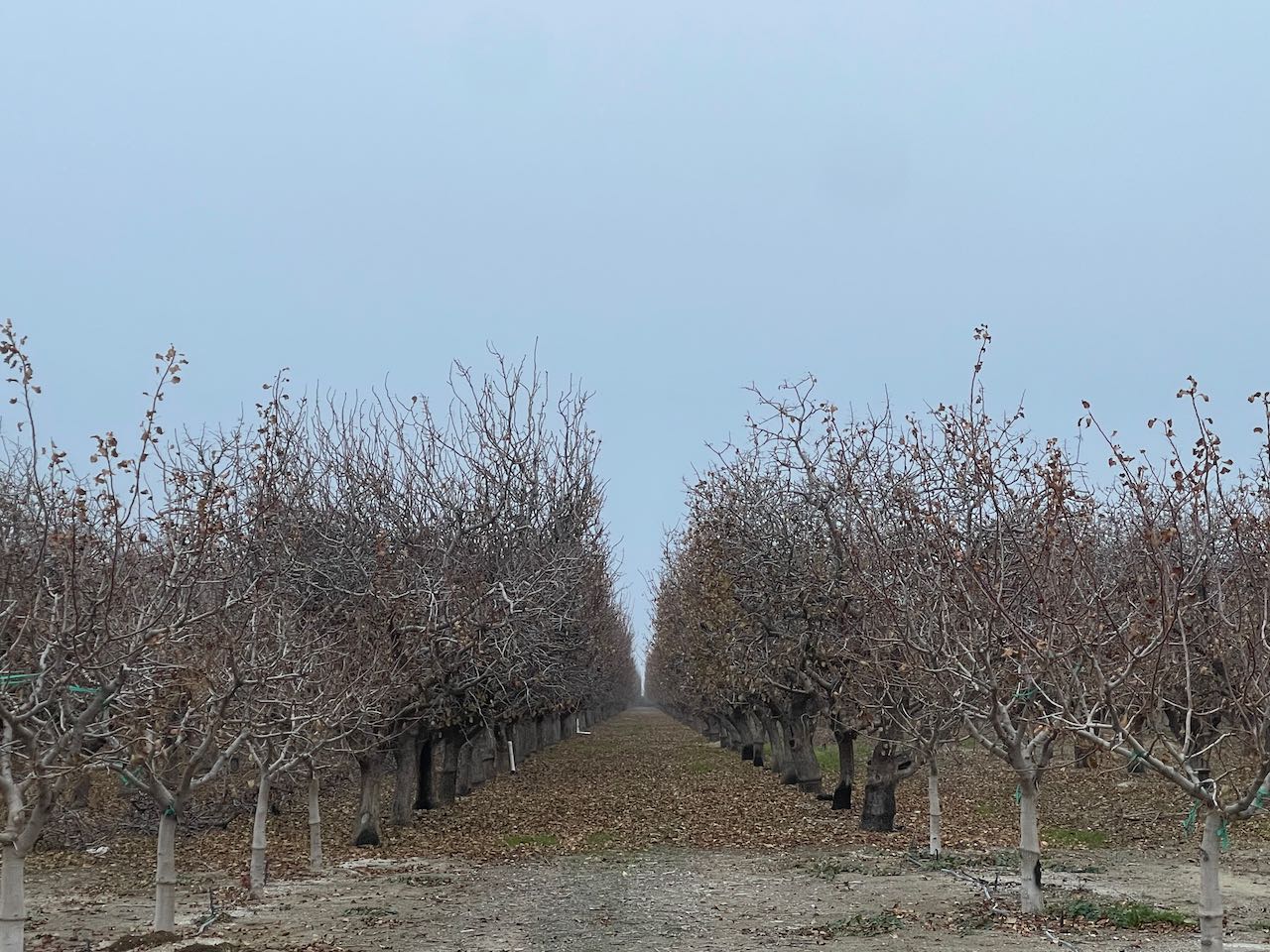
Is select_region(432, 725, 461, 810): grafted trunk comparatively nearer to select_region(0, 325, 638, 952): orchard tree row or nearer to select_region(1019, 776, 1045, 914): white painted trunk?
select_region(0, 325, 638, 952): orchard tree row

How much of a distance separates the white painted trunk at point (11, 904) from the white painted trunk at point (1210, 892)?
9.86 metres

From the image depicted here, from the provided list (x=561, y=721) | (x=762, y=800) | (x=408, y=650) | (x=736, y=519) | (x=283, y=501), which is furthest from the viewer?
(x=561, y=721)

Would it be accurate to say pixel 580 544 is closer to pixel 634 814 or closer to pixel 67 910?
pixel 634 814

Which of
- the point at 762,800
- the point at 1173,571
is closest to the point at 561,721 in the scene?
the point at 762,800

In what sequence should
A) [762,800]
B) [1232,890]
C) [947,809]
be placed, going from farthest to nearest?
[762,800] → [947,809] → [1232,890]

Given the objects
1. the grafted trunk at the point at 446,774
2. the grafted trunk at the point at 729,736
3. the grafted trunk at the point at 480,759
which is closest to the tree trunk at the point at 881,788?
the grafted trunk at the point at 446,774

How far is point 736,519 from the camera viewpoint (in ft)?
85.4

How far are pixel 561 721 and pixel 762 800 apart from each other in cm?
3664

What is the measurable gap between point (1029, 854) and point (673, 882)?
6.13 metres

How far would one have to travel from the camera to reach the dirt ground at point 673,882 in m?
13.9

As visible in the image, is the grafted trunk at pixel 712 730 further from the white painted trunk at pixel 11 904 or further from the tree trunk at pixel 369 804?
the white painted trunk at pixel 11 904

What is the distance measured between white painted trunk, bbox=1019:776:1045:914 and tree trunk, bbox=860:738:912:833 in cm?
852

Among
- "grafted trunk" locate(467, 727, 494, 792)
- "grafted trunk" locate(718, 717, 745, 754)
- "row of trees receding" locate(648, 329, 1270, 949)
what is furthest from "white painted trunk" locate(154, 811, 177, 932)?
"grafted trunk" locate(718, 717, 745, 754)

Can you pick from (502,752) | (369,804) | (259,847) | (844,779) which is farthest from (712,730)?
(259,847)
